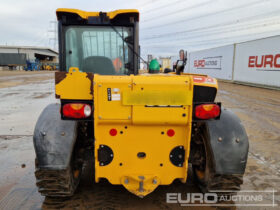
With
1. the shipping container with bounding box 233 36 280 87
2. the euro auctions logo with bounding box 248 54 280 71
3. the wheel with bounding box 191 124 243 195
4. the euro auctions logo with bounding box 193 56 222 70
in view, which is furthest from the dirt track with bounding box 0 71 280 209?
the euro auctions logo with bounding box 193 56 222 70

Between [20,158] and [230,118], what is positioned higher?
[230,118]

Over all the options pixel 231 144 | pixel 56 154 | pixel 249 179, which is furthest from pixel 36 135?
pixel 249 179

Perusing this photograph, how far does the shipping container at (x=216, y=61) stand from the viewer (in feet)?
62.8

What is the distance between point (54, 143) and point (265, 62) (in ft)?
48.6

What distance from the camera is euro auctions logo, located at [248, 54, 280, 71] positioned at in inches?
519

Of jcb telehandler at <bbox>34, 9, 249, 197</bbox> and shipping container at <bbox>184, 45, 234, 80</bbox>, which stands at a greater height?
shipping container at <bbox>184, 45, 234, 80</bbox>

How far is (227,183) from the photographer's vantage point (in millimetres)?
2426

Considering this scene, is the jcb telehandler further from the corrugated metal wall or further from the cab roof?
the corrugated metal wall

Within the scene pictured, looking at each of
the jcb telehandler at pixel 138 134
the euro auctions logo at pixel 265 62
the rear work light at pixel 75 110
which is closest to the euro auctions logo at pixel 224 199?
the jcb telehandler at pixel 138 134

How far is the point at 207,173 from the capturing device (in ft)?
8.18

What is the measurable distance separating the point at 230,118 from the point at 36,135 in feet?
6.75

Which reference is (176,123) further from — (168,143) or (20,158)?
(20,158)

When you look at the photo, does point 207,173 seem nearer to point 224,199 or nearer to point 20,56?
point 224,199

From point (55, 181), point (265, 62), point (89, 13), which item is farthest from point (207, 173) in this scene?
point (265, 62)
